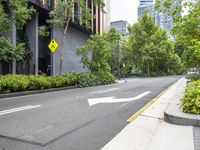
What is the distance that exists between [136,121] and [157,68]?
6072cm

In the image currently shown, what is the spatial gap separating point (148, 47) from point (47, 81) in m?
42.6

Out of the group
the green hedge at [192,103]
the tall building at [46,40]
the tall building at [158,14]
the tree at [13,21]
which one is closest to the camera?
the green hedge at [192,103]

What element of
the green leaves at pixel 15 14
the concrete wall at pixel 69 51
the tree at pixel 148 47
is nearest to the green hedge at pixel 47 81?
the green leaves at pixel 15 14

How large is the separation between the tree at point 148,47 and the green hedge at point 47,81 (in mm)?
30751

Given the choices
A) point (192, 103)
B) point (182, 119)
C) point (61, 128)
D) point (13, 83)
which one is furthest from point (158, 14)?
point (61, 128)

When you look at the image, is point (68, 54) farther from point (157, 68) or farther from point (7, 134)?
point (157, 68)

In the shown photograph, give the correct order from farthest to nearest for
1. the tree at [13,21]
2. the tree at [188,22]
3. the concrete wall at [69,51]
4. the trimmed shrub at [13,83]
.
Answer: the concrete wall at [69,51] → the tree at [13,21] → the trimmed shrub at [13,83] → the tree at [188,22]

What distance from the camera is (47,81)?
63.8 feet

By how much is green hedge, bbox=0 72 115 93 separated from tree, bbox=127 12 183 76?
30.8 meters

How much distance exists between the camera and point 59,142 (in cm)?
552

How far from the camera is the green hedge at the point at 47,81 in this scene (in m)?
15.7

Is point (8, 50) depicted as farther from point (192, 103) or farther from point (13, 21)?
point (192, 103)

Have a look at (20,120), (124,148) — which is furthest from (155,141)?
(20,120)

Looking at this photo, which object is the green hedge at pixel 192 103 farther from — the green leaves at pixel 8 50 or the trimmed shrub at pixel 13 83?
the green leaves at pixel 8 50
